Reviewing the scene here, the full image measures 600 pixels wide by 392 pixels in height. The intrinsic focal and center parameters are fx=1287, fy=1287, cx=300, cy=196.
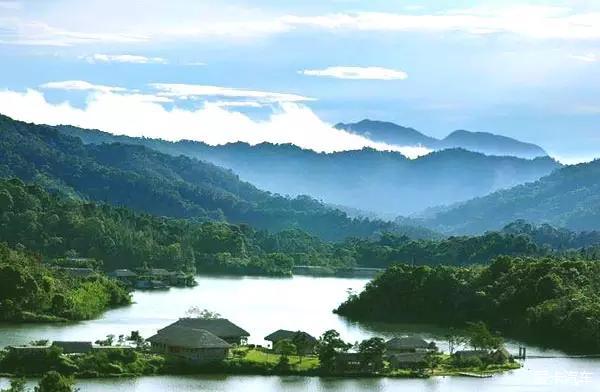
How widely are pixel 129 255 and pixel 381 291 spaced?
21.9 metres

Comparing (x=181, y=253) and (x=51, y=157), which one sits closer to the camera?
(x=181, y=253)

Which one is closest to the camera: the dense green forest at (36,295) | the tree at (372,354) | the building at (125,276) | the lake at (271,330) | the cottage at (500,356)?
the lake at (271,330)

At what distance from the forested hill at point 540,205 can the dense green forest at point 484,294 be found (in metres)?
94.4

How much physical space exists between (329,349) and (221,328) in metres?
4.10

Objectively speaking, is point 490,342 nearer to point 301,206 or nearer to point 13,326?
point 13,326

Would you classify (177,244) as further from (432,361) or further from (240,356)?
(432,361)

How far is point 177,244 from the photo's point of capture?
225ft

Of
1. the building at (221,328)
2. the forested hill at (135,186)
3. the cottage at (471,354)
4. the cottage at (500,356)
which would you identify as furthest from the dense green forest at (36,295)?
the forested hill at (135,186)

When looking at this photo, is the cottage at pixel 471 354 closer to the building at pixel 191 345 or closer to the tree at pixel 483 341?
the tree at pixel 483 341

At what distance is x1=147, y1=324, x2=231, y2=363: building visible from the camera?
3122 cm

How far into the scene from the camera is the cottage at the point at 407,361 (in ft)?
106

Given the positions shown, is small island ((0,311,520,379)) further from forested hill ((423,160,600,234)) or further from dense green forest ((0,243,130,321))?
forested hill ((423,160,600,234))

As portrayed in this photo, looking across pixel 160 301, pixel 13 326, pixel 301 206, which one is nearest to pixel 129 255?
pixel 160 301

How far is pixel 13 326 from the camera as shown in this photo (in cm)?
3759
